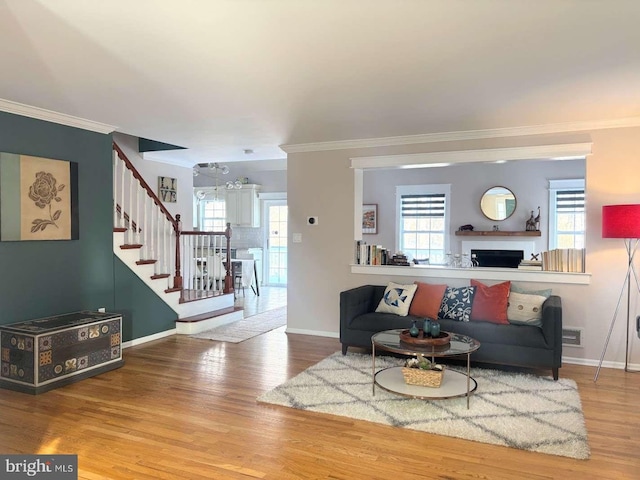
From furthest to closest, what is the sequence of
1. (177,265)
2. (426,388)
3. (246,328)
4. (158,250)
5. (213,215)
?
(213,215), (246,328), (177,265), (158,250), (426,388)

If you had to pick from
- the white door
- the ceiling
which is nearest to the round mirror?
the ceiling

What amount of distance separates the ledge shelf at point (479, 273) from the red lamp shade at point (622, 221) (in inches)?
26.0

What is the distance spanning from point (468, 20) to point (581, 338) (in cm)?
361

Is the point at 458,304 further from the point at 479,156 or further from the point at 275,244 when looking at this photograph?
the point at 275,244

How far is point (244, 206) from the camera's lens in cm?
1073

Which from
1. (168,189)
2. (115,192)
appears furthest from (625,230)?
(168,189)

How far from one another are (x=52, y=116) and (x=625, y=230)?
5.35 meters

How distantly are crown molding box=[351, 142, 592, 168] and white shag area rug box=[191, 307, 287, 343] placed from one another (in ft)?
8.08

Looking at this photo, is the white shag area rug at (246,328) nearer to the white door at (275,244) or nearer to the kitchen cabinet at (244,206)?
the white door at (275,244)


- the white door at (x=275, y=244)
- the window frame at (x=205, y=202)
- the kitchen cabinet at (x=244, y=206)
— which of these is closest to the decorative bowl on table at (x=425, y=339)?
the white door at (x=275, y=244)

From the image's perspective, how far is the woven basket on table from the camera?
3.62 meters

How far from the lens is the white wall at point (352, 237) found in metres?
4.61

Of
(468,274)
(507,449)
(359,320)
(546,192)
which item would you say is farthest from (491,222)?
(507,449)

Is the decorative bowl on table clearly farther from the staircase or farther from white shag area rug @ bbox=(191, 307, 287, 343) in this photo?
the staircase
